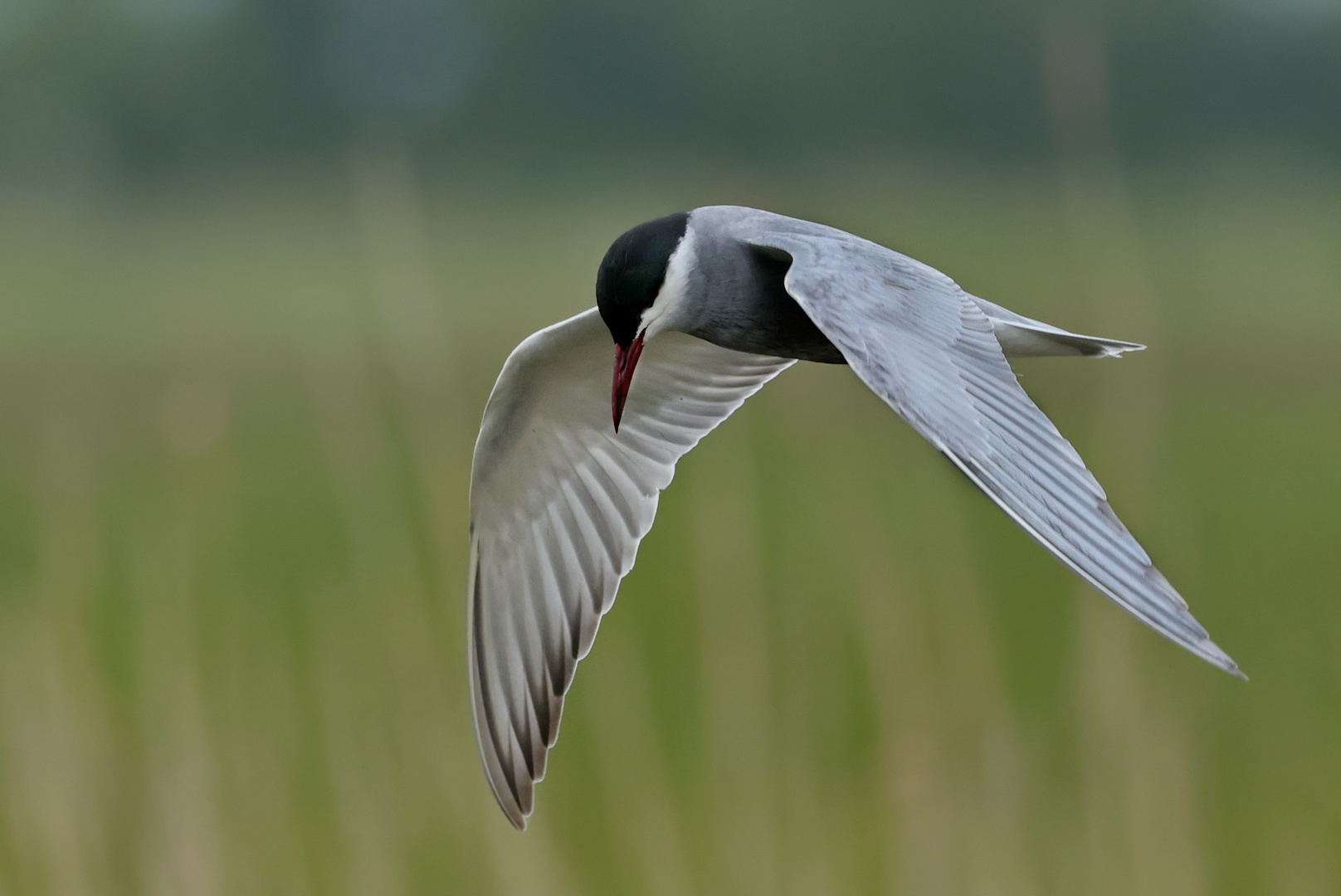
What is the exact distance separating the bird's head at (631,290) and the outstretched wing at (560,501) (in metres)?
0.40

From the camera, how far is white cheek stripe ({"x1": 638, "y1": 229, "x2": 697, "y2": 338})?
198 centimetres

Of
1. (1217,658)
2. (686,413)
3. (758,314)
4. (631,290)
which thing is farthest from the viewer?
(686,413)

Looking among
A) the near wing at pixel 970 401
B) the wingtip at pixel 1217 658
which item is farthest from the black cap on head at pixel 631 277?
the wingtip at pixel 1217 658

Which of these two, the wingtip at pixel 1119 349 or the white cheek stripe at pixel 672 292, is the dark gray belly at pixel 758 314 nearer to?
the white cheek stripe at pixel 672 292

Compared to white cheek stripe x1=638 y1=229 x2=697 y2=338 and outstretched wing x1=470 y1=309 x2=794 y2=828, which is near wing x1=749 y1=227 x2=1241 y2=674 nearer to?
white cheek stripe x1=638 y1=229 x2=697 y2=338

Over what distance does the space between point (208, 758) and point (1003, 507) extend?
1.54m

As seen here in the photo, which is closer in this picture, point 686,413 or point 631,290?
point 631,290

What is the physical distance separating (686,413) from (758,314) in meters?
0.47

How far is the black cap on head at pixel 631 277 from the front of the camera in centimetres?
197

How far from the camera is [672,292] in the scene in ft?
6.50

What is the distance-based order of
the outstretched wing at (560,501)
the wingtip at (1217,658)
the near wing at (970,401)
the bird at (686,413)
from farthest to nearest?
the outstretched wing at (560,501) → the bird at (686,413) → the near wing at (970,401) → the wingtip at (1217,658)

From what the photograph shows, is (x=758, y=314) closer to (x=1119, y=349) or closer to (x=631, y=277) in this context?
(x=631, y=277)

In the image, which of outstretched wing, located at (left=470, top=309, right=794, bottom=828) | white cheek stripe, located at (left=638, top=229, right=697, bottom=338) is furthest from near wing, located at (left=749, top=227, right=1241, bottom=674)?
outstretched wing, located at (left=470, top=309, right=794, bottom=828)

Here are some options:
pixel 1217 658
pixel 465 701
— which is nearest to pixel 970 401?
pixel 1217 658
